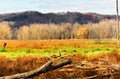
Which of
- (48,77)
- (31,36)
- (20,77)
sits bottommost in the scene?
(31,36)

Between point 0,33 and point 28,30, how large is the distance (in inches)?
749

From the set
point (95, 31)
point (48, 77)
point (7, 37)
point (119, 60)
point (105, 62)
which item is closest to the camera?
point (48, 77)

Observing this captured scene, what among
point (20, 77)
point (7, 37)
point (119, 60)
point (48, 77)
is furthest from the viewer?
point (7, 37)

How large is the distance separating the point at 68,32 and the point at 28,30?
18541 millimetres

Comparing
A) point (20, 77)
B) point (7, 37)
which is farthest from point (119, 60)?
point (7, 37)

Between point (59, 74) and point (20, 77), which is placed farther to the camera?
point (59, 74)

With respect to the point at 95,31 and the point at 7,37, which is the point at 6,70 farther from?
the point at 95,31

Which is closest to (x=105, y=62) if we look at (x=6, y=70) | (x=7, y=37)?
(x=6, y=70)

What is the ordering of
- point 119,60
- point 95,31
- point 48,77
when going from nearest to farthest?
1. point 48,77
2. point 119,60
3. point 95,31

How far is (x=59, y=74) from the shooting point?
12.2 metres

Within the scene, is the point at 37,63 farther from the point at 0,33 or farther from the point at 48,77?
the point at 0,33

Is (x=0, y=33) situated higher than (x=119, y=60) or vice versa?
(x=119, y=60)

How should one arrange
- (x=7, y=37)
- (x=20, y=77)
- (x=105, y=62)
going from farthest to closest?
1. (x=7, y=37)
2. (x=105, y=62)
3. (x=20, y=77)

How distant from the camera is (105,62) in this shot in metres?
12.9
